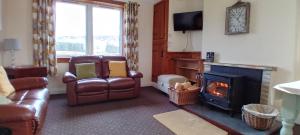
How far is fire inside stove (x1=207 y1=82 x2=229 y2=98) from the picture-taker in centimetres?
299

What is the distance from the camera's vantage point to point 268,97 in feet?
8.95

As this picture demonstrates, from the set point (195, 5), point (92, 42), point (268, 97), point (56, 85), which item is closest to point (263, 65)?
point (268, 97)

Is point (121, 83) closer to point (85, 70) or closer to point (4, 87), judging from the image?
point (85, 70)

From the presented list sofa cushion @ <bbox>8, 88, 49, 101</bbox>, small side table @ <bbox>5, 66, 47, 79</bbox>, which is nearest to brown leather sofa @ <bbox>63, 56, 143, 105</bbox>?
small side table @ <bbox>5, 66, 47, 79</bbox>

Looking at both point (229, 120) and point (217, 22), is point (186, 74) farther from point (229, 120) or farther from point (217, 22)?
point (229, 120)

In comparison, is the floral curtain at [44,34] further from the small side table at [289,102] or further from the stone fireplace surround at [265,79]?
the small side table at [289,102]

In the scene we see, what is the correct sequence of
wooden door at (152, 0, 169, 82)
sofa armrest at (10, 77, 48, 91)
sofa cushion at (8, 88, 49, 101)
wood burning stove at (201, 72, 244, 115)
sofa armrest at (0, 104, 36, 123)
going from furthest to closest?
wooden door at (152, 0, 169, 82) < wood burning stove at (201, 72, 244, 115) < sofa armrest at (10, 77, 48, 91) < sofa cushion at (8, 88, 49, 101) < sofa armrest at (0, 104, 36, 123)

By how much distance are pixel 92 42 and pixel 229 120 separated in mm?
3518

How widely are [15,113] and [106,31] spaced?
3.73 meters

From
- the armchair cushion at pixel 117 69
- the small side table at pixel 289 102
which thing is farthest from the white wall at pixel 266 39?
the armchair cushion at pixel 117 69

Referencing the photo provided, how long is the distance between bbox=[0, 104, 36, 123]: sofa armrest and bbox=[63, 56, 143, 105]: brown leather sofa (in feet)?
6.60

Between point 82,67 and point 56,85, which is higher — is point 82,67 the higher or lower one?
the higher one

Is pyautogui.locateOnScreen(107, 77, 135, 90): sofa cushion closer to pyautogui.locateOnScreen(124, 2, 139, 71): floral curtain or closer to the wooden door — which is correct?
pyautogui.locateOnScreen(124, 2, 139, 71): floral curtain

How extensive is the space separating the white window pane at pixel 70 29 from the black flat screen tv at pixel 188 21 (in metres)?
2.27
